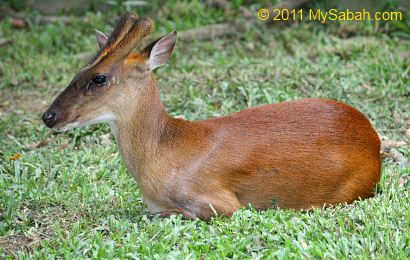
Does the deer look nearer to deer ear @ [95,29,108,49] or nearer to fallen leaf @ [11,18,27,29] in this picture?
deer ear @ [95,29,108,49]

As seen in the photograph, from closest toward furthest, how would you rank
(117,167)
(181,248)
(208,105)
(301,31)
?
1. (181,248)
2. (117,167)
3. (208,105)
4. (301,31)

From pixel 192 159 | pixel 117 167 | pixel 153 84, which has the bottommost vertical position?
pixel 117 167

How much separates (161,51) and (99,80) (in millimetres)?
459

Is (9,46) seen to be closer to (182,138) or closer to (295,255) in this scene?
(182,138)

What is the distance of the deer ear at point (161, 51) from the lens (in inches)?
221

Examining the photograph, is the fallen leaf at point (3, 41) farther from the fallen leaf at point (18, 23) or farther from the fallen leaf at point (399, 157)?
the fallen leaf at point (399, 157)

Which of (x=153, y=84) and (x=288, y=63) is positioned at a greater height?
(x=153, y=84)

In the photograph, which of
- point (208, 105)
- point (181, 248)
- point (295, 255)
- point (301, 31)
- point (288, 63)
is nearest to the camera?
point (295, 255)

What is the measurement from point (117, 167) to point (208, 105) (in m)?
1.38

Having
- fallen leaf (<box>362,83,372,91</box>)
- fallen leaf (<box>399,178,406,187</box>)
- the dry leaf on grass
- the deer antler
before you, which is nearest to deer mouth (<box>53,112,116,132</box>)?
the deer antler

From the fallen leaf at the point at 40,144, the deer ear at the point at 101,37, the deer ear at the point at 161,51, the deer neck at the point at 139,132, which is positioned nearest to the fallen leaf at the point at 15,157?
the fallen leaf at the point at 40,144

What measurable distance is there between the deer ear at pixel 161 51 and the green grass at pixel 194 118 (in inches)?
41.5

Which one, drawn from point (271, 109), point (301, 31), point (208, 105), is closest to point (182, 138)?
point (271, 109)

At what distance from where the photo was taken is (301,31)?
384 inches
